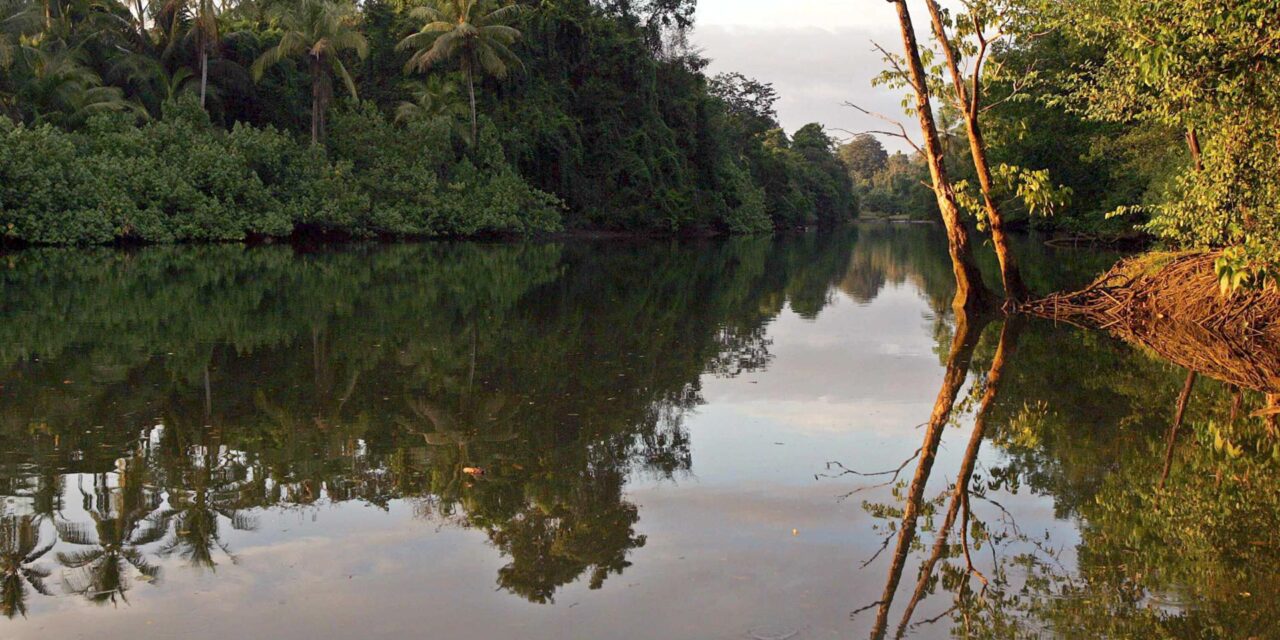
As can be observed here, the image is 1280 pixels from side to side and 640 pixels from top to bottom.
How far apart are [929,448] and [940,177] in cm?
951

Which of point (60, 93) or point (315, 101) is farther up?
point (315, 101)

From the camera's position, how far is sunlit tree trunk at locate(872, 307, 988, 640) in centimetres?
471

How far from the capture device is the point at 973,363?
11680 mm

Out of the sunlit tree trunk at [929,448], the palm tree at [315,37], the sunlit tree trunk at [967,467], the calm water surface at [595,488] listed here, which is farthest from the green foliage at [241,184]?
the sunlit tree trunk at [967,467]

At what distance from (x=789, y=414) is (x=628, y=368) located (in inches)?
98.8

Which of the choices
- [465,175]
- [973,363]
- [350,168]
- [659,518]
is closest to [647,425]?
[659,518]

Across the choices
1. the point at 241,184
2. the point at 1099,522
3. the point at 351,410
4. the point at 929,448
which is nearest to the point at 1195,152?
the point at 929,448

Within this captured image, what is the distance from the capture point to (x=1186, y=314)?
14523 millimetres

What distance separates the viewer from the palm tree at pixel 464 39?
46375mm

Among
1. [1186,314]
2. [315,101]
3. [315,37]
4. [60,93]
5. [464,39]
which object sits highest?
[464,39]

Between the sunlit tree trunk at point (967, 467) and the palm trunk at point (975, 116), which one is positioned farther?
the palm trunk at point (975, 116)

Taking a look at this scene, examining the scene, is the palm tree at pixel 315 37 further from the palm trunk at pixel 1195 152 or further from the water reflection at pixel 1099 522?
the water reflection at pixel 1099 522

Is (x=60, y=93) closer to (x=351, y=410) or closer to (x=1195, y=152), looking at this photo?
(x=351, y=410)

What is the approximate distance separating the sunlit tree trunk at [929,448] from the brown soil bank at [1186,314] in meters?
2.02
